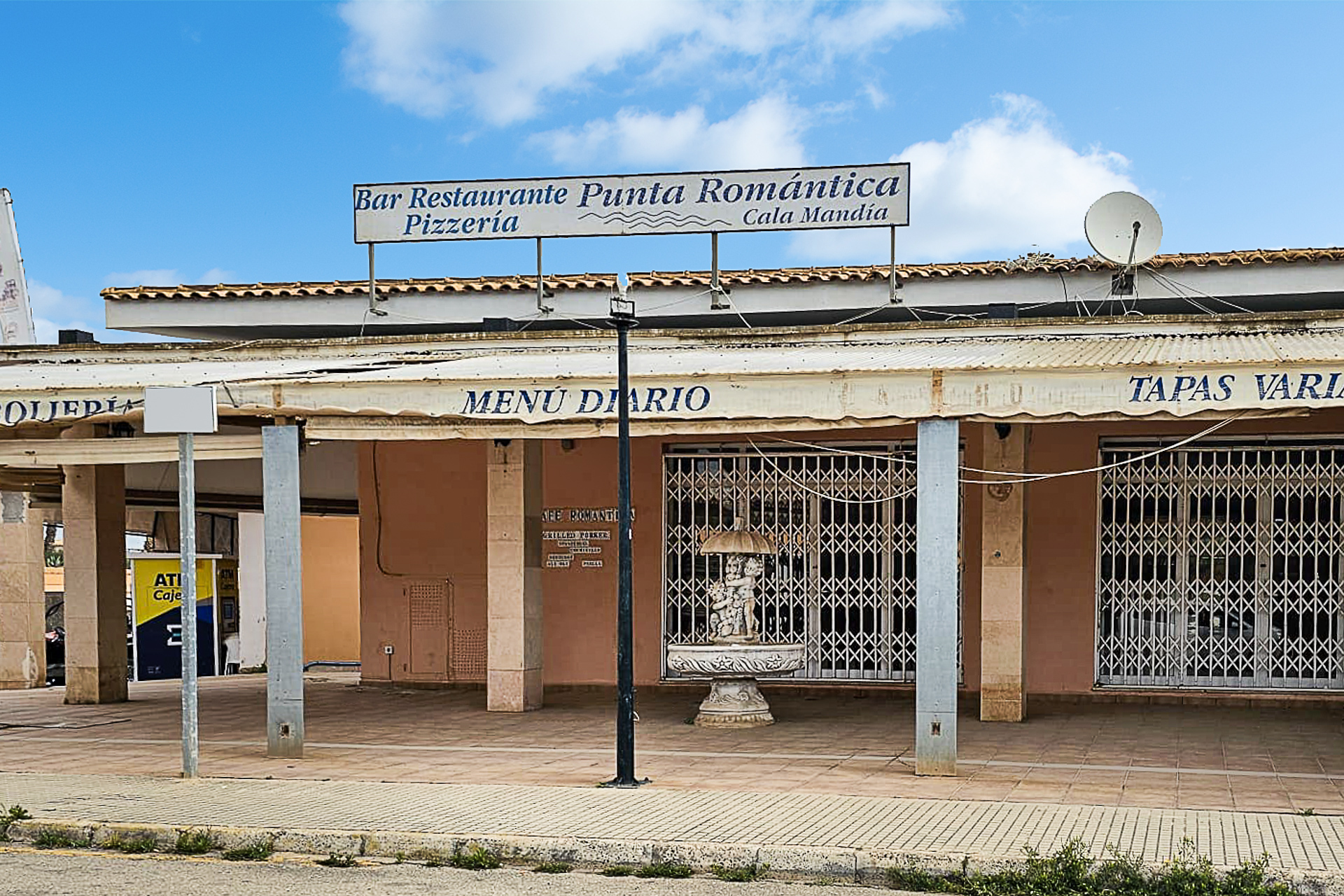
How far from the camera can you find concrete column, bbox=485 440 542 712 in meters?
14.9

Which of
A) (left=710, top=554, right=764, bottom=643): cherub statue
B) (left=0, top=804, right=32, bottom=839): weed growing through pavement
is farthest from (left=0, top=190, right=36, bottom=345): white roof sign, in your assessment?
(left=0, top=804, right=32, bottom=839): weed growing through pavement

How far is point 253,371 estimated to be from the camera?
13.3 m

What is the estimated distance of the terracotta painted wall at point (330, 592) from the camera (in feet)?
85.9

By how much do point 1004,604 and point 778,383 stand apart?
4195mm

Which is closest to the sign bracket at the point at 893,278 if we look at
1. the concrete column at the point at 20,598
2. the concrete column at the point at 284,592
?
the concrete column at the point at 284,592

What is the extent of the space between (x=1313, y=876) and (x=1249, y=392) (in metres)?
3.79

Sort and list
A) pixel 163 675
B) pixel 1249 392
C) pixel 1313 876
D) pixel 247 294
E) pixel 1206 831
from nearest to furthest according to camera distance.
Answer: pixel 1313 876 → pixel 1206 831 → pixel 1249 392 → pixel 247 294 → pixel 163 675

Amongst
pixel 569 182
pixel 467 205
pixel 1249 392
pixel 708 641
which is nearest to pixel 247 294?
pixel 467 205

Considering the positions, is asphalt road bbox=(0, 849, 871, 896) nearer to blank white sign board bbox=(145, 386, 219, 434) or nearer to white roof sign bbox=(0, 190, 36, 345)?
blank white sign board bbox=(145, 386, 219, 434)

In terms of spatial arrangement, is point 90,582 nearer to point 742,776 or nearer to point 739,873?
point 742,776

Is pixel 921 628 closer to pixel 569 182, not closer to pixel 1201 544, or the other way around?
pixel 1201 544

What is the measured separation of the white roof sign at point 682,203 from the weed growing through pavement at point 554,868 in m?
9.48

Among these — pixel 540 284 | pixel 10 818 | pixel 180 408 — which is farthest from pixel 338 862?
pixel 540 284

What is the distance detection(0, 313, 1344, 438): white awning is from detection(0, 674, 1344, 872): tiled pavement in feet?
8.35
